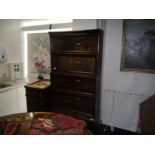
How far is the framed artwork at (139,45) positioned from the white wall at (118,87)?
84 millimetres

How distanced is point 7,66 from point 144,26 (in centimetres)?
268

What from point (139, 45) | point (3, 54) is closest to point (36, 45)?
point (3, 54)

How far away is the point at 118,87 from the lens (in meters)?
2.24

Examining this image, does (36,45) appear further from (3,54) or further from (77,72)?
(77,72)

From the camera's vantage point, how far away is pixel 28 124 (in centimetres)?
117

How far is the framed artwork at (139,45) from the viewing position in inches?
74.8

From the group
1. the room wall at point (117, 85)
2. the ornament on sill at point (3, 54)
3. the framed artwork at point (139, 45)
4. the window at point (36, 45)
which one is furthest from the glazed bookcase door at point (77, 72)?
the ornament on sill at point (3, 54)

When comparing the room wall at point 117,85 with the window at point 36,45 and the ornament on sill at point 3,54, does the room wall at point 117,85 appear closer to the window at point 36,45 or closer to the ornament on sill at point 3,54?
the window at point 36,45

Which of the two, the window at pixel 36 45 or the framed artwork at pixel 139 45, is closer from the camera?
the framed artwork at pixel 139 45

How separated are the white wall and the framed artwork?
84 millimetres

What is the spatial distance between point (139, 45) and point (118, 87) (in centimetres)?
72
